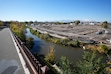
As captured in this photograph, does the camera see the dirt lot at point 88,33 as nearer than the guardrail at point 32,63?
No

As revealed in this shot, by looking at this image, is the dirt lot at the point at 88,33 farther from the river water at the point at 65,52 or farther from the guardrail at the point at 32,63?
the guardrail at the point at 32,63

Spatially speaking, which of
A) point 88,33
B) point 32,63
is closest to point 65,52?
point 88,33

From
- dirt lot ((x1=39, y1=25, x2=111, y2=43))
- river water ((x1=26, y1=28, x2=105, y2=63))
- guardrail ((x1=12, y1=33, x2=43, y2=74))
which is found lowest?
dirt lot ((x1=39, y1=25, x2=111, y2=43))

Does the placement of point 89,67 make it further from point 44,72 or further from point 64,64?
point 44,72

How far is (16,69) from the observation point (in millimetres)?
5871

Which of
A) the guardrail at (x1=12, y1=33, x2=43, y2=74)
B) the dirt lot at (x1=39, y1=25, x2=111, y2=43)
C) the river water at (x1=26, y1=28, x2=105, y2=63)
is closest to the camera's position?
the guardrail at (x1=12, y1=33, x2=43, y2=74)

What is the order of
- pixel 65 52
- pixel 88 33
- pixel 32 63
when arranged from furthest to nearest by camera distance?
pixel 88 33 < pixel 65 52 < pixel 32 63

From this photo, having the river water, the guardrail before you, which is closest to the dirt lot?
the river water

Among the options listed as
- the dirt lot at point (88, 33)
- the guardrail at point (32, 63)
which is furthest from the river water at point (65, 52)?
the guardrail at point (32, 63)

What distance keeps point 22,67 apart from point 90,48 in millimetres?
38756

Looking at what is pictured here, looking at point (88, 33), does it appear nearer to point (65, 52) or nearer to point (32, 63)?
point (65, 52)

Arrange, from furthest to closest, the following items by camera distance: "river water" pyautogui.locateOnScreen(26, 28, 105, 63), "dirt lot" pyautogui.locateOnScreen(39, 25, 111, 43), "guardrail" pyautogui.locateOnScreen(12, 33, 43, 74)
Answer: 1. "dirt lot" pyautogui.locateOnScreen(39, 25, 111, 43)
2. "river water" pyautogui.locateOnScreen(26, 28, 105, 63)
3. "guardrail" pyautogui.locateOnScreen(12, 33, 43, 74)

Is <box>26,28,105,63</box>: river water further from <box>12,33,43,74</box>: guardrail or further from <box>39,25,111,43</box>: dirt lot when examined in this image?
<box>12,33,43,74</box>: guardrail

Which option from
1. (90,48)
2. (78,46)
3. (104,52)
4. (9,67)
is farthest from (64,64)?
(78,46)
